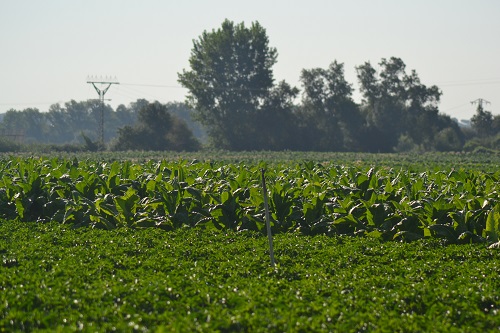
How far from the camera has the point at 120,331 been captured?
5.93 m

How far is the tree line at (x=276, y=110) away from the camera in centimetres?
7675

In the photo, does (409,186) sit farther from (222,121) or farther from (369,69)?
(369,69)

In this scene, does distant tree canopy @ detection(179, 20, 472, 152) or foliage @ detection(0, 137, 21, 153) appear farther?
distant tree canopy @ detection(179, 20, 472, 152)

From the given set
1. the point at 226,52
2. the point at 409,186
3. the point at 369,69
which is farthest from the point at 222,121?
the point at 409,186

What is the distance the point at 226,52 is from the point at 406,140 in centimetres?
2677

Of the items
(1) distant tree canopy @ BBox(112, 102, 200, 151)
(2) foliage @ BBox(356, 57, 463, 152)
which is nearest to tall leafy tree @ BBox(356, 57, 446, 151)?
(2) foliage @ BBox(356, 57, 463, 152)

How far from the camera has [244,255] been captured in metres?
9.33

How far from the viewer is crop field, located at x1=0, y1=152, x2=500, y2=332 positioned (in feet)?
21.0

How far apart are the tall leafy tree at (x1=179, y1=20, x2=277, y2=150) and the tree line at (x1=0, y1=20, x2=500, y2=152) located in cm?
11

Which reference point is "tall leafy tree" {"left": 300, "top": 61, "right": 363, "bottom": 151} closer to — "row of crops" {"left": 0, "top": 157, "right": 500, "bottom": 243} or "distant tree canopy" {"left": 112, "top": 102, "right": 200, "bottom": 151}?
"distant tree canopy" {"left": 112, "top": 102, "right": 200, "bottom": 151}

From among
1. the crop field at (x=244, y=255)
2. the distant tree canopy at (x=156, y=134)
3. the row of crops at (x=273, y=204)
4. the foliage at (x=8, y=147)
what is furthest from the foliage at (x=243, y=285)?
the distant tree canopy at (x=156, y=134)

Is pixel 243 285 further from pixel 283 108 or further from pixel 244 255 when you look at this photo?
pixel 283 108

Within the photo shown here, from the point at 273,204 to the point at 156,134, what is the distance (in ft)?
207

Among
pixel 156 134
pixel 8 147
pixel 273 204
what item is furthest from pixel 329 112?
pixel 273 204
